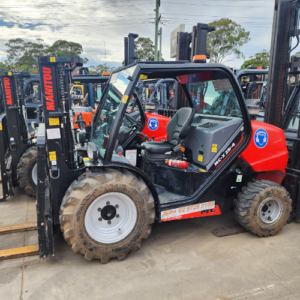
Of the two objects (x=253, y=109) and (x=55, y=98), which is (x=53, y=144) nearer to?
(x=55, y=98)

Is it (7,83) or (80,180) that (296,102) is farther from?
(7,83)

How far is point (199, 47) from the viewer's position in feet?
15.7

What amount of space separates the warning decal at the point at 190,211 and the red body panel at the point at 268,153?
0.77m

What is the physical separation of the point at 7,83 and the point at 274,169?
4.88 m

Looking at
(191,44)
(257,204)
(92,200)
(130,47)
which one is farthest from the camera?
(191,44)

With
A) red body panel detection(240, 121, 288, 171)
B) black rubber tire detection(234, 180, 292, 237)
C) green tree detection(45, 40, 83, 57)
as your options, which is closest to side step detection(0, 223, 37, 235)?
black rubber tire detection(234, 180, 292, 237)

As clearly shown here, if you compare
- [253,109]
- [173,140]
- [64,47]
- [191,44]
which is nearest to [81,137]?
[173,140]

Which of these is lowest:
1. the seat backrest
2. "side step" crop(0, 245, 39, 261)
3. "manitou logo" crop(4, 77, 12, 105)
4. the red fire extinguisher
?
"side step" crop(0, 245, 39, 261)

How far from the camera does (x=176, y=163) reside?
3605 mm

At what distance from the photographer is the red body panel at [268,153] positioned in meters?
3.51

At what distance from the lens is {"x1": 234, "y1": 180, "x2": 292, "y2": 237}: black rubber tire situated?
351cm

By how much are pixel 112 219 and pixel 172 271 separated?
2.86ft

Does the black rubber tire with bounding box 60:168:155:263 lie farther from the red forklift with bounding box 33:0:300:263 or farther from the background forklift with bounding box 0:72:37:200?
the background forklift with bounding box 0:72:37:200

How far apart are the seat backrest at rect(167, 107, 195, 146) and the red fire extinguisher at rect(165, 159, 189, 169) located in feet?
1.27
